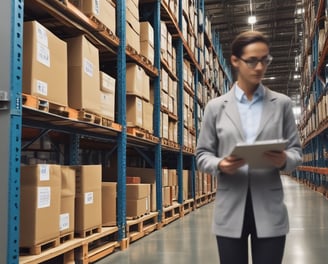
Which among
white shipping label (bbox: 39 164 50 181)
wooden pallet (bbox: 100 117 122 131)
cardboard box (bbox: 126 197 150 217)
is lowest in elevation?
cardboard box (bbox: 126 197 150 217)

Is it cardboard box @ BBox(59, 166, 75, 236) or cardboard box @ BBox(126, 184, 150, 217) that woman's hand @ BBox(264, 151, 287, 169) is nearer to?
cardboard box @ BBox(59, 166, 75, 236)

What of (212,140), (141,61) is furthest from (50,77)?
(141,61)

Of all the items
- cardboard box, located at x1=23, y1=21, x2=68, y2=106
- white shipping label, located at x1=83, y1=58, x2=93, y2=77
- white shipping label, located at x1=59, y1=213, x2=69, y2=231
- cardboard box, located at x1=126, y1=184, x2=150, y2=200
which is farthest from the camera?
cardboard box, located at x1=126, y1=184, x2=150, y2=200

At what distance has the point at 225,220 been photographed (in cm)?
175

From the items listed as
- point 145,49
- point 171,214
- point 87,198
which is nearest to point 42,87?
point 87,198

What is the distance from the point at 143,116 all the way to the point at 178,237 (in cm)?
173

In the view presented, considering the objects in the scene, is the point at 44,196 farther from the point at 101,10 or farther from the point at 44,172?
the point at 101,10

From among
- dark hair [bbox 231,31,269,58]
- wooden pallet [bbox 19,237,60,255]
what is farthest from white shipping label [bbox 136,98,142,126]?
dark hair [bbox 231,31,269,58]

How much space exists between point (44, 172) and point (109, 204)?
5.46ft

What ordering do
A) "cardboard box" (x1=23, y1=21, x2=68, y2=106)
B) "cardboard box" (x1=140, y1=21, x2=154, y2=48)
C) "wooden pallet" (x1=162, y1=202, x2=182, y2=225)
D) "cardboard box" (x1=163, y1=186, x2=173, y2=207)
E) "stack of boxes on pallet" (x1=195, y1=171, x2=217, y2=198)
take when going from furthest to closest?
"stack of boxes on pallet" (x1=195, y1=171, x2=217, y2=198) → "cardboard box" (x1=163, y1=186, x2=173, y2=207) → "wooden pallet" (x1=162, y1=202, x2=182, y2=225) → "cardboard box" (x1=140, y1=21, x2=154, y2=48) → "cardboard box" (x1=23, y1=21, x2=68, y2=106)

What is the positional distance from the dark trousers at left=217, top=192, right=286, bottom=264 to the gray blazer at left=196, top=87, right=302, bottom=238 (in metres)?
0.03

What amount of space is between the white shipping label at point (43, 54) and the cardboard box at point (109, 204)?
189 cm

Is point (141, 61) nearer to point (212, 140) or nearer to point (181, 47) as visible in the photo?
point (181, 47)

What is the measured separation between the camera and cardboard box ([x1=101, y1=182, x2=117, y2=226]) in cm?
461
